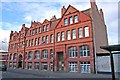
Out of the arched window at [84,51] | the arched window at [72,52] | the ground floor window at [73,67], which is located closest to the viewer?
the arched window at [84,51]

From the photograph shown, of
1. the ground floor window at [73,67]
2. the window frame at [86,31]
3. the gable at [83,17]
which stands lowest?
the ground floor window at [73,67]

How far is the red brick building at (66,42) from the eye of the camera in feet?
89.4

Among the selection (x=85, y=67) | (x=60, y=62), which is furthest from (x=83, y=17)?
(x=60, y=62)

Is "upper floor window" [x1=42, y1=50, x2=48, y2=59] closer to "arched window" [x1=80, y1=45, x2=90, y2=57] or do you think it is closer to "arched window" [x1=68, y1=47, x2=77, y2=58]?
"arched window" [x1=68, y1=47, x2=77, y2=58]

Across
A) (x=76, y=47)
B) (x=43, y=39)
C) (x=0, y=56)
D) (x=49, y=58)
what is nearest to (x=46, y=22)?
(x=43, y=39)

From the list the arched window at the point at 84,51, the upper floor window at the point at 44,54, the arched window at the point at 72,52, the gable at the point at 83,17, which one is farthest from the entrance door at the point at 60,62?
the gable at the point at 83,17

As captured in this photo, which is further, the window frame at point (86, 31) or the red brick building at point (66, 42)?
the window frame at point (86, 31)

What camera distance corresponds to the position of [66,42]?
101 ft

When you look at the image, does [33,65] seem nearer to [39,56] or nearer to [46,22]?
[39,56]

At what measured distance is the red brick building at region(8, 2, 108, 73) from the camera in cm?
2725

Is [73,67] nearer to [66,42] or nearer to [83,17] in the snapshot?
[66,42]

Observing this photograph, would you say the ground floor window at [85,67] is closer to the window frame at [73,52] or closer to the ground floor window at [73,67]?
the ground floor window at [73,67]

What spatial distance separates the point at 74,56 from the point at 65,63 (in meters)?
2.45

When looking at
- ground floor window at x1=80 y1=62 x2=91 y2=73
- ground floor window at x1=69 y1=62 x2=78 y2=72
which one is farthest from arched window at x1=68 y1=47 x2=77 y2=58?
ground floor window at x1=80 y1=62 x2=91 y2=73
